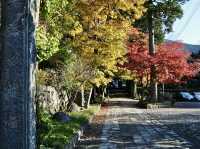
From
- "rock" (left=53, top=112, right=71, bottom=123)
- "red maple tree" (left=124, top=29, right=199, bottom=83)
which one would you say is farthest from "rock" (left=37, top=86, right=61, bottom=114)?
"red maple tree" (left=124, top=29, right=199, bottom=83)

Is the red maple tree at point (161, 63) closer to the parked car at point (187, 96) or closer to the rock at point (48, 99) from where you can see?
the parked car at point (187, 96)

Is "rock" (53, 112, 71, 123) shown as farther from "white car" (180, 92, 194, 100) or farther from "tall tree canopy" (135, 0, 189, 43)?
"white car" (180, 92, 194, 100)

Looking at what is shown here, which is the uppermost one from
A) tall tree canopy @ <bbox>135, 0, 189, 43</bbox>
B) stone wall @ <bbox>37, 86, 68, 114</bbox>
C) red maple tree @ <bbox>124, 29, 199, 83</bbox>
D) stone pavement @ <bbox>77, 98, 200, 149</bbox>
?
tall tree canopy @ <bbox>135, 0, 189, 43</bbox>

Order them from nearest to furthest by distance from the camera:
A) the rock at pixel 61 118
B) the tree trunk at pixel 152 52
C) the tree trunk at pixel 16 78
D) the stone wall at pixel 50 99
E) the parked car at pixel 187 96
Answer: the tree trunk at pixel 16 78, the rock at pixel 61 118, the stone wall at pixel 50 99, the tree trunk at pixel 152 52, the parked car at pixel 187 96

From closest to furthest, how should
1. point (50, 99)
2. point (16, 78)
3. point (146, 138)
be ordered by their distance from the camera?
point (16, 78), point (146, 138), point (50, 99)

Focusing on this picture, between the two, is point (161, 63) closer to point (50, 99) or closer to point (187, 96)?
point (187, 96)

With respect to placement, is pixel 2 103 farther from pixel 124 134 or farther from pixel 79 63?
pixel 79 63

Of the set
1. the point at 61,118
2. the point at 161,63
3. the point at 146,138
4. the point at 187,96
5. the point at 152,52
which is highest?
the point at 152,52

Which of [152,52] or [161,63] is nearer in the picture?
[161,63]

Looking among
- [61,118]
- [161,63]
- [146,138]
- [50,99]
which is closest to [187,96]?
[161,63]

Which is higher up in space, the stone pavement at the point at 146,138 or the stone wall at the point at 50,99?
the stone wall at the point at 50,99

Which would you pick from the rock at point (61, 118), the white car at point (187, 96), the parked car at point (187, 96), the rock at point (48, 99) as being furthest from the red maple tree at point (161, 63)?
the rock at point (61, 118)

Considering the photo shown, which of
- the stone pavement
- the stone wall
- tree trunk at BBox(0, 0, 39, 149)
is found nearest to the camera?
tree trunk at BBox(0, 0, 39, 149)

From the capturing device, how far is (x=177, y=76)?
47969 millimetres
